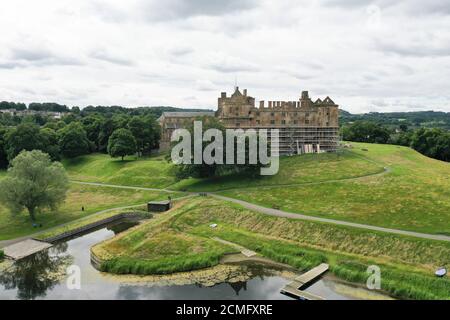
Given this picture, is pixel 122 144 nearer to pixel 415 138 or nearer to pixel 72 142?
pixel 72 142

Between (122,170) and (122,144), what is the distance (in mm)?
10747

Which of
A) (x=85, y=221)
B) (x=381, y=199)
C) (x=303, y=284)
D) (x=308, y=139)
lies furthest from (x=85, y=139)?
(x=303, y=284)

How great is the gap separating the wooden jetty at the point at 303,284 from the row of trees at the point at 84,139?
64.3 metres

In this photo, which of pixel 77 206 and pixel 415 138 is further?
pixel 415 138

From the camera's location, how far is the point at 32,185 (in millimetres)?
52625

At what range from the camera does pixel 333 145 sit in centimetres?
8781

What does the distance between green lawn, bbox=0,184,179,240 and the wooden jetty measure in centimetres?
3327

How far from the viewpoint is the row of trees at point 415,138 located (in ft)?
344

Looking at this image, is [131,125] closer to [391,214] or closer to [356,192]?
[356,192]

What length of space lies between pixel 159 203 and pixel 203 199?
6794mm

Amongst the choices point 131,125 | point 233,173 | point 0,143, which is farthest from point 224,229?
point 0,143

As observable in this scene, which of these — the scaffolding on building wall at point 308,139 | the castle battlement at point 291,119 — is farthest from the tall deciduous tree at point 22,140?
the scaffolding on building wall at point 308,139
